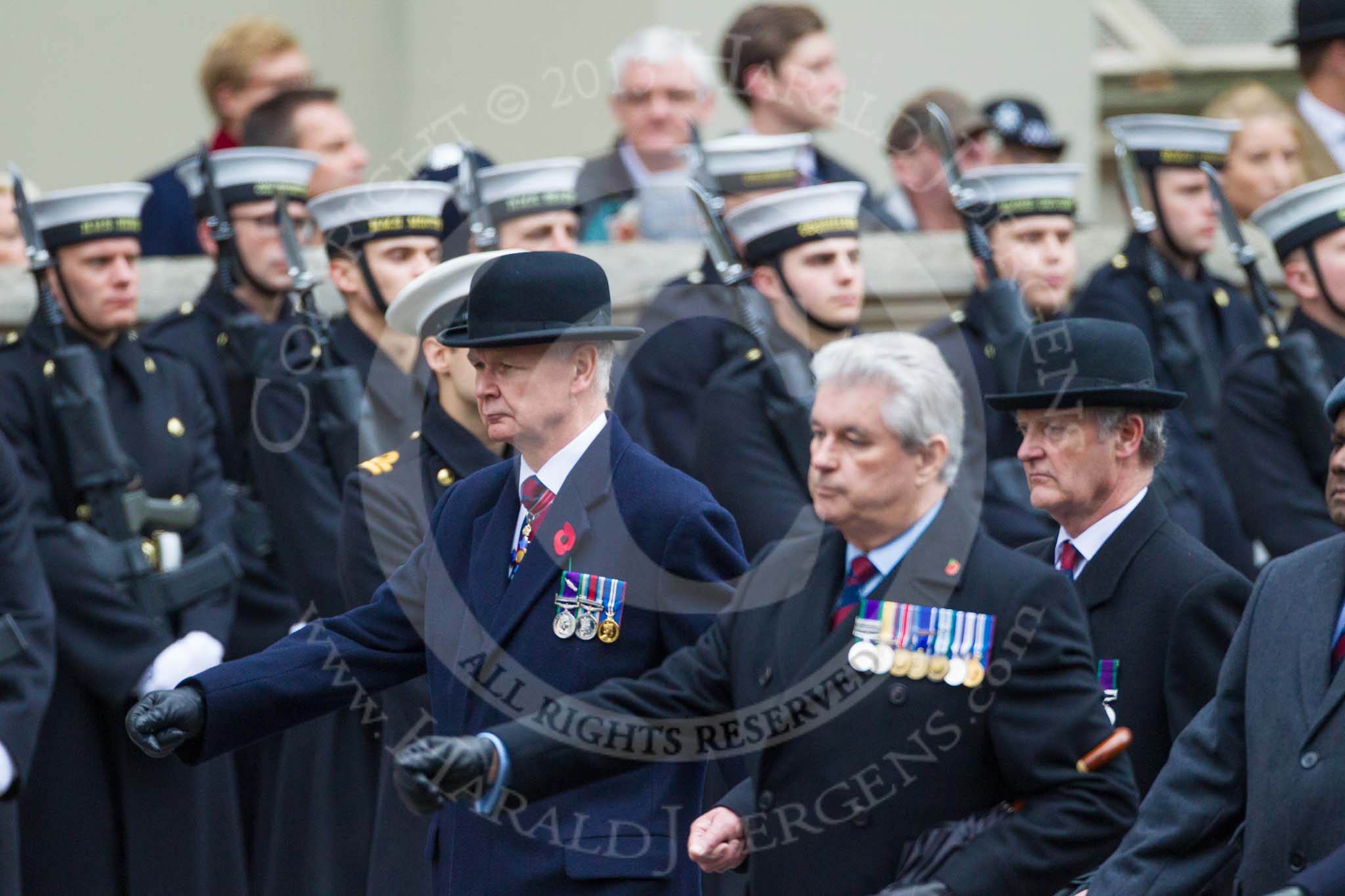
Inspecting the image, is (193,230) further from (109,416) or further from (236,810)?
(236,810)

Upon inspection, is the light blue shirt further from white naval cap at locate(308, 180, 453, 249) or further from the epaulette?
white naval cap at locate(308, 180, 453, 249)

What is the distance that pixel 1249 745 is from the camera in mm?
A: 3742

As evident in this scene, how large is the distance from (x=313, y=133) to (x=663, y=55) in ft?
4.08

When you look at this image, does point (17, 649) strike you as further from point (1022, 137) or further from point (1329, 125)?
point (1329, 125)

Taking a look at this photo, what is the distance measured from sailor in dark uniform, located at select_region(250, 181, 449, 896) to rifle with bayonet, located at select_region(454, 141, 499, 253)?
15 cm

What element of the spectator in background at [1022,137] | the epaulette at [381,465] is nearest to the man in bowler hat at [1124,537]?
the epaulette at [381,465]

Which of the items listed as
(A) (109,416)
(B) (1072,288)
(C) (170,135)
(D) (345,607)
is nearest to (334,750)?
(D) (345,607)

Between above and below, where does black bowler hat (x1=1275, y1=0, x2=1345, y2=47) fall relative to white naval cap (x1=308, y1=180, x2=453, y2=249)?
above

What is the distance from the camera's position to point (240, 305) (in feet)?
23.0

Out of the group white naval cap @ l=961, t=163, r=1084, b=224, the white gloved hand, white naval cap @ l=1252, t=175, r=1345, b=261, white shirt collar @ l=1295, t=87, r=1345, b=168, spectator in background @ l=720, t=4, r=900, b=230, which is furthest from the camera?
white shirt collar @ l=1295, t=87, r=1345, b=168

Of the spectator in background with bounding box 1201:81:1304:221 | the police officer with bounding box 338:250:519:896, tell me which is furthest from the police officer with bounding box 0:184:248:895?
the spectator in background with bounding box 1201:81:1304:221

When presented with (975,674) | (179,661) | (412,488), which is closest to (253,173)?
(179,661)

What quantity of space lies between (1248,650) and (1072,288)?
4.37 meters

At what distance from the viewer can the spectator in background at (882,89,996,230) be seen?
26.9 ft
